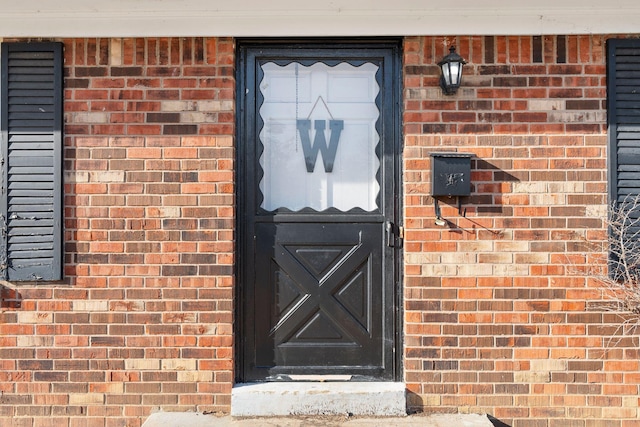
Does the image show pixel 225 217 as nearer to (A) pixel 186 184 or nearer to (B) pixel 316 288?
(A) pixel 186 184

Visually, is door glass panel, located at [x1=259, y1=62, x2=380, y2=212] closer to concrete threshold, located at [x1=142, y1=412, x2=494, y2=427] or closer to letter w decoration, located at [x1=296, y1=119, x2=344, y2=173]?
letter w decoration, located at [x1=296, y1=119, x2=344, y2=173]

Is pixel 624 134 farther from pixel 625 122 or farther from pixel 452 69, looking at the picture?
pixel 452 69

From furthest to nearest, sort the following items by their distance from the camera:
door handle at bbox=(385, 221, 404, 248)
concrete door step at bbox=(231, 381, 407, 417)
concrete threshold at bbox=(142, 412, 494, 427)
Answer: door handle at bbox=(385, 221, 404, 248) < concrete door step at bbox=(231, 381, 407, 417) < concrete threshold at bbox=(142, 412, 494, 427)

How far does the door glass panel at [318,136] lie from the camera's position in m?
3.65

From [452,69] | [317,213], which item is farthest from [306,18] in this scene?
[317,213]

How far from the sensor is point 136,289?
349 cm

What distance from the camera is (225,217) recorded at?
3488 mm

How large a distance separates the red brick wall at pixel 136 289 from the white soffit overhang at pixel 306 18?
17.0 inches

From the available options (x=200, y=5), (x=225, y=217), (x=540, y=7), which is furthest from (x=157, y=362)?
(x=540, y=7)

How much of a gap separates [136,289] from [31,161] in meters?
1.09

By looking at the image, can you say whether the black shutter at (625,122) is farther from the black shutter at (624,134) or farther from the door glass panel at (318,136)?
the door glass panel at (318,136)

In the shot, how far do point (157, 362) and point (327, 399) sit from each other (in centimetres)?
114

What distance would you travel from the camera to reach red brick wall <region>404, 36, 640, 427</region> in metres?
3.45

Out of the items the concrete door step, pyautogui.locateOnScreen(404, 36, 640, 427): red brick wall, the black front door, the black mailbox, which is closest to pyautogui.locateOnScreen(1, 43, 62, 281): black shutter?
the black front door
